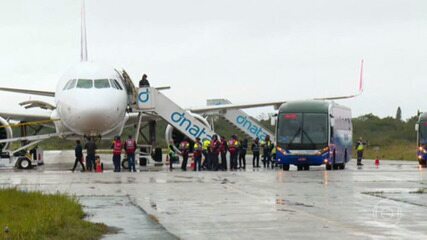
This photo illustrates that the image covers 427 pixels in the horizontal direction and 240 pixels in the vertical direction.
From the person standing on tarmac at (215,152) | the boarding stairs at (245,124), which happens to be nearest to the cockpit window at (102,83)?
the person standing on tarmac at (215,152)

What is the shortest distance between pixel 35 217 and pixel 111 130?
25.4m

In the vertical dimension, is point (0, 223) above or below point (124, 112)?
below

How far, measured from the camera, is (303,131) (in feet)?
133

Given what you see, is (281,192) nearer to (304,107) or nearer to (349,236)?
(349,236)

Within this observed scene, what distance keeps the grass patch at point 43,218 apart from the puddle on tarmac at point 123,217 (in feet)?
0.89

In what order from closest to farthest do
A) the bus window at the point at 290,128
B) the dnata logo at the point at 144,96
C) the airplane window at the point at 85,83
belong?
the airplane window at the point at 85,83 → the bus window at the point at 290,128 → the dnata logo at the point at 144,96

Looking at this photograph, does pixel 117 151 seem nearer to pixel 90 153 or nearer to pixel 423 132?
pixel 90 153

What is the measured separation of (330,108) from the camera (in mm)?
40906

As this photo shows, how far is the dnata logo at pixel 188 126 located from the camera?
42.8 meters

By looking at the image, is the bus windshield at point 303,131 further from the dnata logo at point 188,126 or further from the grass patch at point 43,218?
the grass patch at point 43,218

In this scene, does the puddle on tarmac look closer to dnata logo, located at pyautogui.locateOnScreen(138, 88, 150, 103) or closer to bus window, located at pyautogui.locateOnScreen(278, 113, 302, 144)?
bus window, located at pyautogui.locateOnScreen(278, 113, 302, 144)

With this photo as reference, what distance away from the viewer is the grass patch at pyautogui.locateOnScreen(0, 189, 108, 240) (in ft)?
42.3

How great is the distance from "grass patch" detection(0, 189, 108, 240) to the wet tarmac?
41 centimetres

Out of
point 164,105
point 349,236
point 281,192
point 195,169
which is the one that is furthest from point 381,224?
point 164,105
